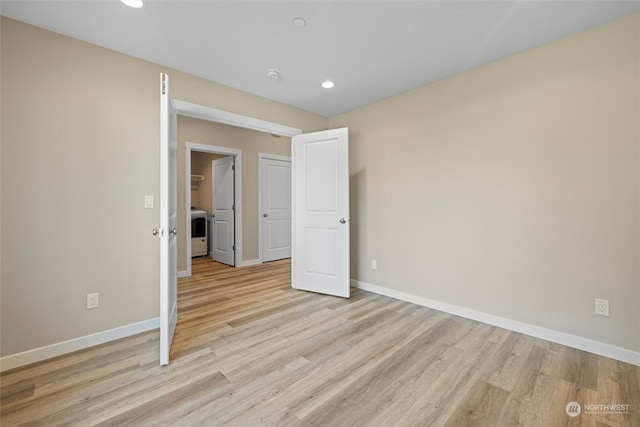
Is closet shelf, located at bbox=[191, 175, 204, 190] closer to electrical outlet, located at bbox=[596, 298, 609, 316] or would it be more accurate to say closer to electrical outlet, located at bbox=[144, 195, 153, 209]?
electrical outlet, located at bbox=[144, 195, 153, 209]

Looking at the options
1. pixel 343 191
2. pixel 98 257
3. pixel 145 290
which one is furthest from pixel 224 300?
pixel 343 191

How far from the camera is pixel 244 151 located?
16.6ft

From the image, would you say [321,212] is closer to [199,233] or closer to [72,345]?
[72,345]

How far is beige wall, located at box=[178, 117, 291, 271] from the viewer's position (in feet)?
14.3

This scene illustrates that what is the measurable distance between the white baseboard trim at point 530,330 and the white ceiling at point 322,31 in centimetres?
238

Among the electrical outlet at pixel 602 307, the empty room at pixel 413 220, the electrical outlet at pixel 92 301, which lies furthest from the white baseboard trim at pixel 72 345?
the electrical outlet at pixel 602 307

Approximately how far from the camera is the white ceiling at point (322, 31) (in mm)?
1822

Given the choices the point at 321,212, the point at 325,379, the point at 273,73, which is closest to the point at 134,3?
the point at 273,73

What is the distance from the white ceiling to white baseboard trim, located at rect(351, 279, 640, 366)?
7.80 feet

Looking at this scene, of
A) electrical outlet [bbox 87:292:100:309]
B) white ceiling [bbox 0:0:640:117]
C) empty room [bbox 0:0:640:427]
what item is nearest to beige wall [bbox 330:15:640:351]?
empty room [bbox 0:0:640:427]

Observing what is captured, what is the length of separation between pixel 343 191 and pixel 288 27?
5.83 feet

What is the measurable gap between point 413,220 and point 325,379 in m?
2.01

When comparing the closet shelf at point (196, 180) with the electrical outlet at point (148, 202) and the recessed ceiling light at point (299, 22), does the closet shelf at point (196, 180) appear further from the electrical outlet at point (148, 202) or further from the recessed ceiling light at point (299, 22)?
the recessed ceiling light at point (299, 22)

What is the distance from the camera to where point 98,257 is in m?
2.26
